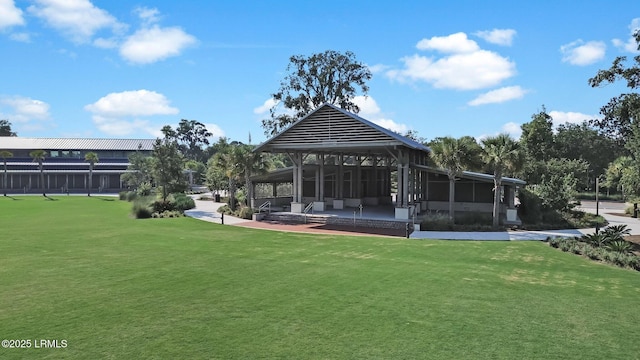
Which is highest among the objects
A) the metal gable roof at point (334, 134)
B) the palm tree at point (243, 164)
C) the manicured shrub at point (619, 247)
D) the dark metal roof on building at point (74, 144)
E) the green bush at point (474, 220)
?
the dark metal roof on building at point (74, 144)

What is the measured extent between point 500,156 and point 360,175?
13207 mm

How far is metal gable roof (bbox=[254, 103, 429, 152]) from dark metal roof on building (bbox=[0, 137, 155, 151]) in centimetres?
4839

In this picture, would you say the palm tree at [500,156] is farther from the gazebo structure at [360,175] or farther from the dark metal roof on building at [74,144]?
the dark metal roof on building at [74,144]

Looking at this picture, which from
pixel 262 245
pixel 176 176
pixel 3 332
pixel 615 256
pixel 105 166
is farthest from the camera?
pixel 105 166

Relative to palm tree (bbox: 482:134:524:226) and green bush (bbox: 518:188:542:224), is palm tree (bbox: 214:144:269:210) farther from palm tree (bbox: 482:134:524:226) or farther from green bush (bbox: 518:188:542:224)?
green bush (bbox: 518:188:542:224)

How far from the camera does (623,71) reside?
19.5 metres

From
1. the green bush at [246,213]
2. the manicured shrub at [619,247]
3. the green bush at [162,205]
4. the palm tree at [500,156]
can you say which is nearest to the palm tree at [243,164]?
the green bush at [246,213]

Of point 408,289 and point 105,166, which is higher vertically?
point 105,166

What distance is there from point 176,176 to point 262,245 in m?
22.9

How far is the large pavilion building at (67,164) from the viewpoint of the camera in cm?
6481

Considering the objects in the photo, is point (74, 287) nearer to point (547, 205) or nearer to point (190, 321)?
point (190, 321)

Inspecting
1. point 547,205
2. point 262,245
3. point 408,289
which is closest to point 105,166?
point 262,245

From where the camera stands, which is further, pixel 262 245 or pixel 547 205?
pixel 547 205

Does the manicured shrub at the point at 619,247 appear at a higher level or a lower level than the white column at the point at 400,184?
lower
